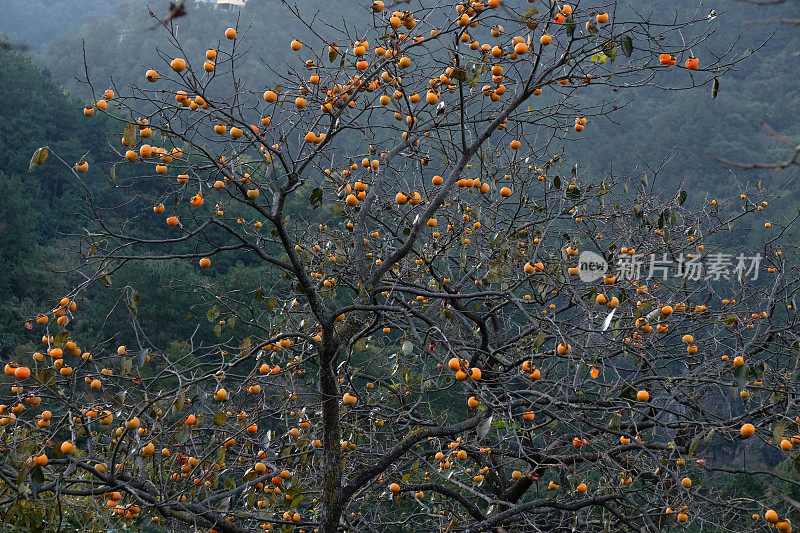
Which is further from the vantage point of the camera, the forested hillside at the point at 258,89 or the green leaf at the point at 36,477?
the forested hillside at the point at 258,89

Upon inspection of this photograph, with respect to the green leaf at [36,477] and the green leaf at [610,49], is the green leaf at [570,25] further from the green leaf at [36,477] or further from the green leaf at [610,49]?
the green leaf at [36,477]

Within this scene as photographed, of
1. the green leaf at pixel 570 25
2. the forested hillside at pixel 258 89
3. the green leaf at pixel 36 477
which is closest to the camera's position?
the green leaf at pixel 36 477

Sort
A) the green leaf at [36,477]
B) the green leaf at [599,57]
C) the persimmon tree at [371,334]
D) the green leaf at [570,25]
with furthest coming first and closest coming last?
the green leaf at [599,57], the green leaf at [570,25], the persimmon tree at [371,334], the green leaf at [36,477]

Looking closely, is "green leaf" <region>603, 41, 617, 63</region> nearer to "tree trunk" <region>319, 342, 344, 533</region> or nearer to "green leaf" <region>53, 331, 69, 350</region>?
"tree trunk" <region>319, 342, 344, 533</region>

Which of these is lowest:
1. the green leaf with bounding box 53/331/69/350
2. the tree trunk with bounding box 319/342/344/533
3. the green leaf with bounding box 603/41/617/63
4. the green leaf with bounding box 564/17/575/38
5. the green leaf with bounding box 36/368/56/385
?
the tree trunk with bounding box 319/342/344/533

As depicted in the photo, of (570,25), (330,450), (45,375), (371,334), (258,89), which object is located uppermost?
(258,89)

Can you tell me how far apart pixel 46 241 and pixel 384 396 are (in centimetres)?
1400

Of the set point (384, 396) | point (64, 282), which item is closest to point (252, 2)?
point (64, 282)

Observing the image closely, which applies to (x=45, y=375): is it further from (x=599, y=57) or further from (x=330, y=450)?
(x=599, y=57)

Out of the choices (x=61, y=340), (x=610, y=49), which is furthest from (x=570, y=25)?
(x=61, y=340)

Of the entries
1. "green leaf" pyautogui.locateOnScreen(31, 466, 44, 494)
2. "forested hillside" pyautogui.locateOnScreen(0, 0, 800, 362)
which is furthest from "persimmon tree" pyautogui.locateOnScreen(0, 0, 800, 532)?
"forested hillside" pyautogui.locateOnScreen(0, 0, 800, 362)

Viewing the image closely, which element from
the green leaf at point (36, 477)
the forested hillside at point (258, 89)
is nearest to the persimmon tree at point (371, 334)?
the green leaf at point (36, 477)

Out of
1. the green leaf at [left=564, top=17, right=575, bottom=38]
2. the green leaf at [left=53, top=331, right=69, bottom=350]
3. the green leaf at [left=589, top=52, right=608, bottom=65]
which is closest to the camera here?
the green leaf at [left=53, top=331, right=69, bottom=350]

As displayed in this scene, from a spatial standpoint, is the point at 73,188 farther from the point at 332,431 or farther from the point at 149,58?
the point at 332,431
